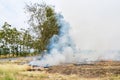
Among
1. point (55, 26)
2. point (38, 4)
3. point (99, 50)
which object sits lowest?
point (99, 50)

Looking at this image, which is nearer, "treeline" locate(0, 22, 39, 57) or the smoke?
the smoke

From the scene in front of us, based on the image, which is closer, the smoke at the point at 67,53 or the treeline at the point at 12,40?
the smoke at the point at 67,53

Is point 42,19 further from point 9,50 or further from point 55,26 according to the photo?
point 9,50

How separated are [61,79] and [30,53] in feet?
265

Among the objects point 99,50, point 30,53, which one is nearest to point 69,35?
point 99,50

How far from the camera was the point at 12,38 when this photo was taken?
89.8 m

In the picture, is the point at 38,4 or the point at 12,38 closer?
the point at 38,4

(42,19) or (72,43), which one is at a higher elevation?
(42,19)

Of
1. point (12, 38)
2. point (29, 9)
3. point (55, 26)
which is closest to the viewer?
point (55, 26)

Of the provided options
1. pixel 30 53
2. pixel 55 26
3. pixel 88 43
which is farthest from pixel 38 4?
pixel 30 53

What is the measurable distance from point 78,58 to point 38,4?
28.0 meters

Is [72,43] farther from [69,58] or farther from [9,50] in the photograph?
[9,50]

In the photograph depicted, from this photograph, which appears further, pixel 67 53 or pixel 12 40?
pixel 12 40

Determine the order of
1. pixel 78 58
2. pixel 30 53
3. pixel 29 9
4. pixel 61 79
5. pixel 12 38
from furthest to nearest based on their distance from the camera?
1. pixel 30 53
2. pixel 12 38
3. pixel 29 9
4. pixel 78 58
5. pixel 61 79
